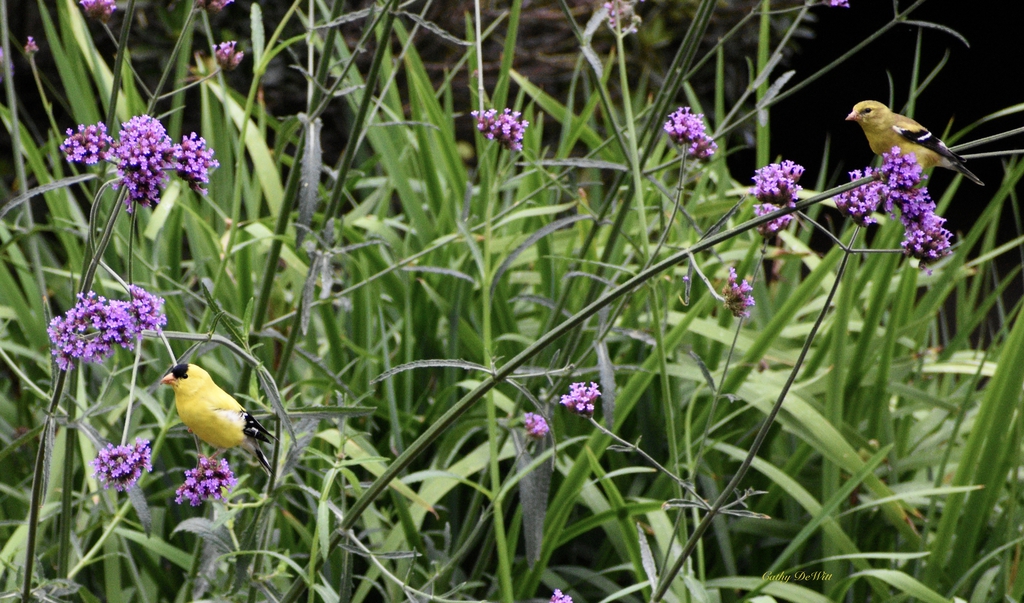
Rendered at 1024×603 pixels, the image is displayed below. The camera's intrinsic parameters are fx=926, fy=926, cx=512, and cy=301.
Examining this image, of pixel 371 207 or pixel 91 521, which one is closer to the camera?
pixel 91 521

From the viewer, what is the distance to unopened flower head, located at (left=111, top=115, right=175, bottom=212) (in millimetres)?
974

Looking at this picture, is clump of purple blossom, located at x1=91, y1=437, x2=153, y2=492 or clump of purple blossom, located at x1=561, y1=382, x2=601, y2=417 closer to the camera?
clump of purple blossom, located at x1=91, y1=437, x2=153, y2=492

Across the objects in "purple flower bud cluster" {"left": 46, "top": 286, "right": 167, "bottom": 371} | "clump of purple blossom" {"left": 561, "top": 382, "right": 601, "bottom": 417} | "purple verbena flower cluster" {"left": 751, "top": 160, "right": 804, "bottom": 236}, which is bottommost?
"clump of purple blossom" {"left": 561, "top": 382, "right": 601, "bottom": 417}

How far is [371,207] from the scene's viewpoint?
3193 millimetres

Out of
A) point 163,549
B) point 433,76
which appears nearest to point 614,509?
point 163,549

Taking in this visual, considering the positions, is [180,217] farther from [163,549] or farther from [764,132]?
[764,132]

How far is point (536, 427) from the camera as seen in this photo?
160cm

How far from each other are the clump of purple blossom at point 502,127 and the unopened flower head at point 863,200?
2.04 feet

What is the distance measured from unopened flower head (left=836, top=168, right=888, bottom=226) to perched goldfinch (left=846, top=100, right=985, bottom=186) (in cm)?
8

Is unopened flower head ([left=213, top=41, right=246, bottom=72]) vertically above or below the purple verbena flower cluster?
above

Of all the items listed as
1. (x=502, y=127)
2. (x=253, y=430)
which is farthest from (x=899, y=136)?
(x=253, y=430)

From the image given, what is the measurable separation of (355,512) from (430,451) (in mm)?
1210

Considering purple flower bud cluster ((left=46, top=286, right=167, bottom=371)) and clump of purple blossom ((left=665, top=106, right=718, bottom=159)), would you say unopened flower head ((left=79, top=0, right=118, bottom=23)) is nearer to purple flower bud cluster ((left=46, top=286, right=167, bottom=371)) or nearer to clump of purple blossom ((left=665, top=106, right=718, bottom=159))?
purple flower bud cluster ((left=46, top=286, right=167, bottom=371))

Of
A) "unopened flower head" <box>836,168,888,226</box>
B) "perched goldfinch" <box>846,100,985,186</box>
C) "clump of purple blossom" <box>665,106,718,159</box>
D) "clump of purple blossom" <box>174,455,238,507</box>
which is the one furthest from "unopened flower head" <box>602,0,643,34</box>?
"clump of purple blossom" <box>174,455,238,507</box>
